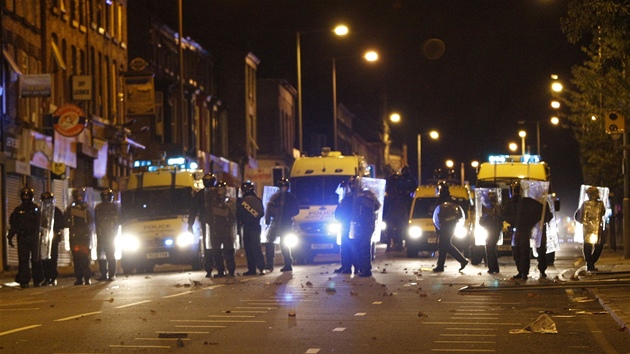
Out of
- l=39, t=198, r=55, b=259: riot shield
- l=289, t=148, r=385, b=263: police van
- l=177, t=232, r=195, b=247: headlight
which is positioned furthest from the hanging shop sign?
l=39, t=198, r=55, b=259: riot shield

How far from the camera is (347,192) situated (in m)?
25.5

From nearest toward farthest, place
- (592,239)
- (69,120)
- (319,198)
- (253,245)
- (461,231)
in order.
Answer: (592,239)
(253,245)
(461,231)
(319,198)
(69,120)

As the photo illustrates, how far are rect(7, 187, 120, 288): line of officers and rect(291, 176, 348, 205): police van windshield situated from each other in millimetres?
8141

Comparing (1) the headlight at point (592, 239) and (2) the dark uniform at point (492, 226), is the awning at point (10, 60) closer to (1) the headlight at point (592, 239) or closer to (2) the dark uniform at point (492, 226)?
(2) the dark uniform at point (492, 226)

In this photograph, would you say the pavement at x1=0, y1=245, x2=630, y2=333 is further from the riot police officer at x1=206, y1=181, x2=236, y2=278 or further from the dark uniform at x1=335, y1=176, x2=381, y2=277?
the riot police officer at x1=206, y1=181, x2=236, y2=278

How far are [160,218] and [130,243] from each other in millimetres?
916

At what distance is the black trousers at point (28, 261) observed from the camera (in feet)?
80.3

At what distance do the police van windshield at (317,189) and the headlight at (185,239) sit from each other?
4.45 m

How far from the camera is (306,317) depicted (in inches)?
577

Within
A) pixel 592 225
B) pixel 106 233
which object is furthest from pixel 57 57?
pixel 592 225

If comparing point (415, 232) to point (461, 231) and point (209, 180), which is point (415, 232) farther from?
point (209, 180)

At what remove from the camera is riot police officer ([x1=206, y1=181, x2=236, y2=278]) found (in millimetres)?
25500

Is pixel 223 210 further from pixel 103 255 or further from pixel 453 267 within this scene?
pixel 453 267

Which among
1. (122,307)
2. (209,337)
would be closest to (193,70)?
(122,307)
